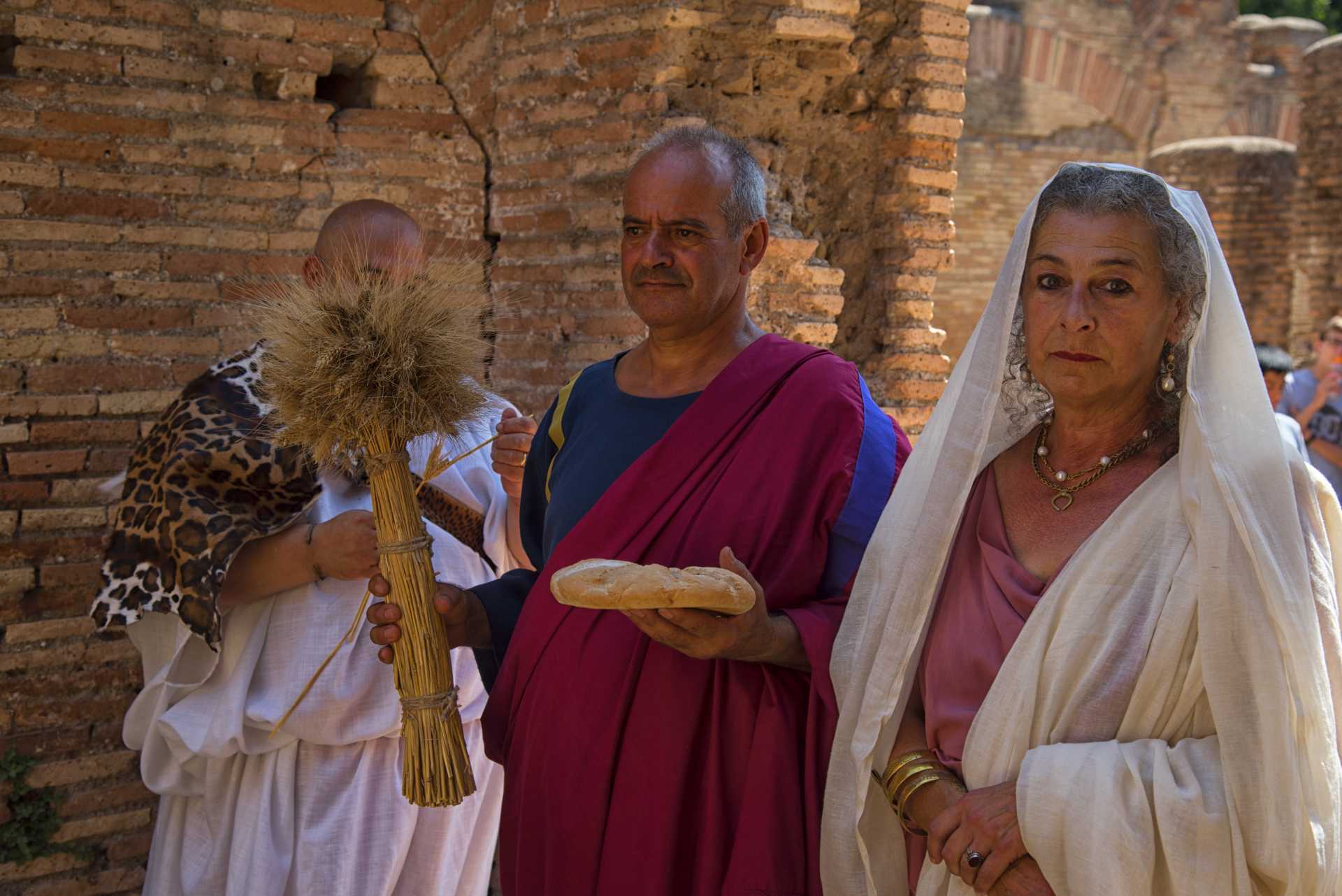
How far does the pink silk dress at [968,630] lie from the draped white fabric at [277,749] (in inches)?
51.8

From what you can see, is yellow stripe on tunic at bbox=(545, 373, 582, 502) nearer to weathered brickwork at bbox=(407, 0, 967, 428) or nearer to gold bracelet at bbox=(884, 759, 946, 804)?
gold bracelet at bbox=(884, 759, 946, 804)

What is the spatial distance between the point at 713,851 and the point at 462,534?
1251mm

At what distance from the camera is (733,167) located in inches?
96.3

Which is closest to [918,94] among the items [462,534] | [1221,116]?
[462,534]

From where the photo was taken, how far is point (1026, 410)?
2152 millimetres

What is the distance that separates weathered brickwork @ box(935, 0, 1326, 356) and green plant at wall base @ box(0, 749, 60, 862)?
12691 mm

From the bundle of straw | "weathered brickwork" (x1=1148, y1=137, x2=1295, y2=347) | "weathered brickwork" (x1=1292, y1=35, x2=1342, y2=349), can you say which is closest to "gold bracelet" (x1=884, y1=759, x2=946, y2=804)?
the bundle of straw

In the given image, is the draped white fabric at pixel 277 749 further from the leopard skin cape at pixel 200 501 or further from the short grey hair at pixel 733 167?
the short grey hair at pixel 733 167

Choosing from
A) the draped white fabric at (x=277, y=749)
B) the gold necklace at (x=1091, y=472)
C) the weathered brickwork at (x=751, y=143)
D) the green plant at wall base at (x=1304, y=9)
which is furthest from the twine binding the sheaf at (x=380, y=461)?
the green plant at wall base at (x=1304, y=9)

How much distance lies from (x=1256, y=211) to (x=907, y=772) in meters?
14.5

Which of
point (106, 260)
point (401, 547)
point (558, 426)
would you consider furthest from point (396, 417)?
point (106, 260)

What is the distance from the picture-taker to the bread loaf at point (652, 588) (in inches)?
73.0

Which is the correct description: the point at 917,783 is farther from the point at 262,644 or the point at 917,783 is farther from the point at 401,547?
the point at 262,644

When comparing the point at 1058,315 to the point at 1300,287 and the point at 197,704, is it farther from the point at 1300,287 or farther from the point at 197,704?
the point at 1300,287
